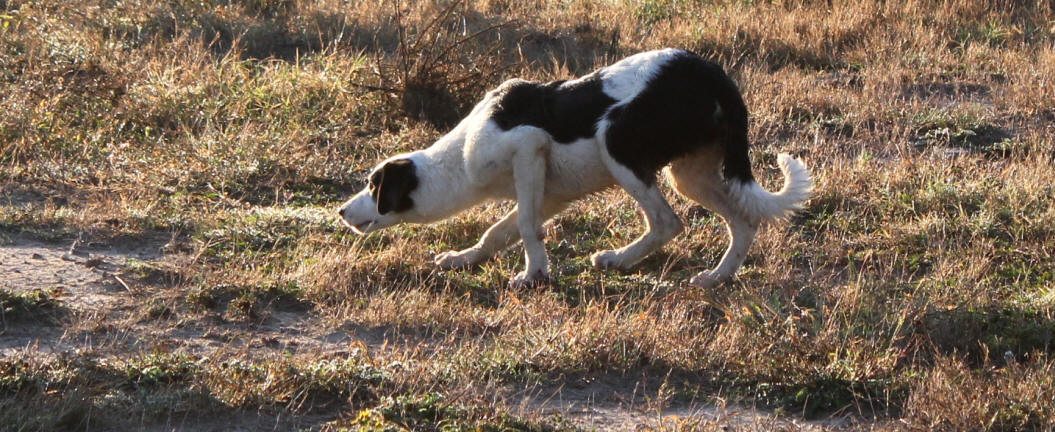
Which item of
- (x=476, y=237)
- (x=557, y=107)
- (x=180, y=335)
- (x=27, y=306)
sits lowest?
(x=476, y=237)

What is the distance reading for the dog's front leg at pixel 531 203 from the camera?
240 inches

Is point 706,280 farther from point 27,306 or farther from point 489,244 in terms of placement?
point 27,306

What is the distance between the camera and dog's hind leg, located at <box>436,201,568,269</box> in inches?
258

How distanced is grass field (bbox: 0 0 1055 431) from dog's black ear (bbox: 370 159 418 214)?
270 mm

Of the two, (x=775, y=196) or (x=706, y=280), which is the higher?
(x=775, y=196)

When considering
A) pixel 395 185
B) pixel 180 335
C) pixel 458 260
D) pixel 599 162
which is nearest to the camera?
pixel 180 335

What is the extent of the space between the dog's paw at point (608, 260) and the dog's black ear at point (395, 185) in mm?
1019

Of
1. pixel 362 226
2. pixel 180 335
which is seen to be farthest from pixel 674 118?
pixel 180 335

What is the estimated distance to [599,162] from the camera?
607cm

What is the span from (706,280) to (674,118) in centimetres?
85

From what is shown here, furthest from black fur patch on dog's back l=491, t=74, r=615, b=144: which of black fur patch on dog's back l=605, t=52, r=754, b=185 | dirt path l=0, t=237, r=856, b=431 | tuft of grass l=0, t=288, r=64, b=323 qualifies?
tuft of grass l=0, t=288, r=64, b=323

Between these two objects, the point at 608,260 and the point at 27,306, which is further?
the point at 608,260

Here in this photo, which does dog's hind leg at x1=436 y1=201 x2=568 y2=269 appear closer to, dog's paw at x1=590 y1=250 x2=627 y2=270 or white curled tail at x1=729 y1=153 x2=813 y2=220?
dog's paw at x1=590 y1=250 x2=627 y2=270

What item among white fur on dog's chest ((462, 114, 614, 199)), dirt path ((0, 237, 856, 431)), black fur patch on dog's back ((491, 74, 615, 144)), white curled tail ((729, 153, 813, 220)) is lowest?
dirt path ((0, 237, 856, 431))
